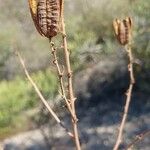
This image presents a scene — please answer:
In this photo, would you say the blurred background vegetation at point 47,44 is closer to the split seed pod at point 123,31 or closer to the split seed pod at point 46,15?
the split seed pod at point 123,31

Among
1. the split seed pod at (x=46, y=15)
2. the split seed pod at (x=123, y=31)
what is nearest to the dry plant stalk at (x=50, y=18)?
the split seed pod at (x=46, y=15)

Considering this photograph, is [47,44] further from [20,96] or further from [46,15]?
[46,15]

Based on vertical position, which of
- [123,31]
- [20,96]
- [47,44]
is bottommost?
[20,96]

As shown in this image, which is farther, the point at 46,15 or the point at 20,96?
the point at 20,96

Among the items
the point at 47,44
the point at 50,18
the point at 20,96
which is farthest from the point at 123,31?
the point at 47,44

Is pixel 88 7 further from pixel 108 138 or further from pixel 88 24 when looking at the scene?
pixel 108 138
